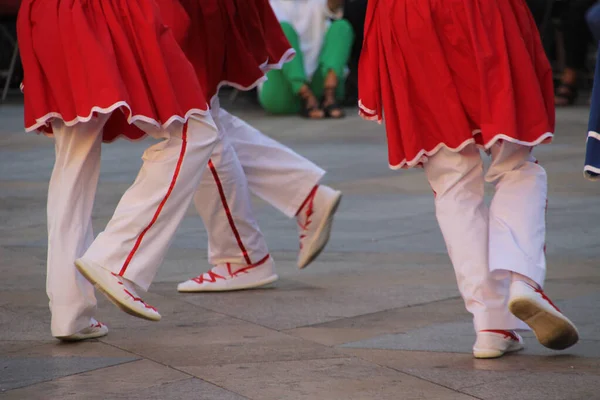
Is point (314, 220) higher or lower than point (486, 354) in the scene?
lower

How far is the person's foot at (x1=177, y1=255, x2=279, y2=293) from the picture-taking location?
4891 millimetres

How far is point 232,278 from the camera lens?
4.92 metres

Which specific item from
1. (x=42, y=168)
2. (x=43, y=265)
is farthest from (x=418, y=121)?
(x=42, y=168)

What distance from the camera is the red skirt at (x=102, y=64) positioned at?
377cm

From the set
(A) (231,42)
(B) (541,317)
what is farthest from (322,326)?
(A) (231,42)

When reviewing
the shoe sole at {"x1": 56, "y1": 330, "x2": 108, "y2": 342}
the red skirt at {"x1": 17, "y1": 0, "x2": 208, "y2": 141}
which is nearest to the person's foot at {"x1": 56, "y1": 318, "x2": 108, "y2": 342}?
the shoe sole at {"x1": 56, "y1": 330, "x2": 108, "y2": 342}

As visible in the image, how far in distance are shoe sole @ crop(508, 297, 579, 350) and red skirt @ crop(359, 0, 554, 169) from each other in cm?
51

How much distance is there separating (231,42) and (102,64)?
1.07 m

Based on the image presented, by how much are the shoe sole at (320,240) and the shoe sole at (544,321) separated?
4.83ft

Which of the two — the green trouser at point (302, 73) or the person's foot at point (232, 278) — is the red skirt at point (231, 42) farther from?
the green trouser at point (302, 73)

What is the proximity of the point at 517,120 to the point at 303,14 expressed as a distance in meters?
7.14

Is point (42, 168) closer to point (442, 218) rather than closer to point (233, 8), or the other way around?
point (233, 8)

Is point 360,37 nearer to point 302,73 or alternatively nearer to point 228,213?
point 302,73

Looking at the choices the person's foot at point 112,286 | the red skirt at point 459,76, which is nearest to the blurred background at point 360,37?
the red skirt at point 459,76
